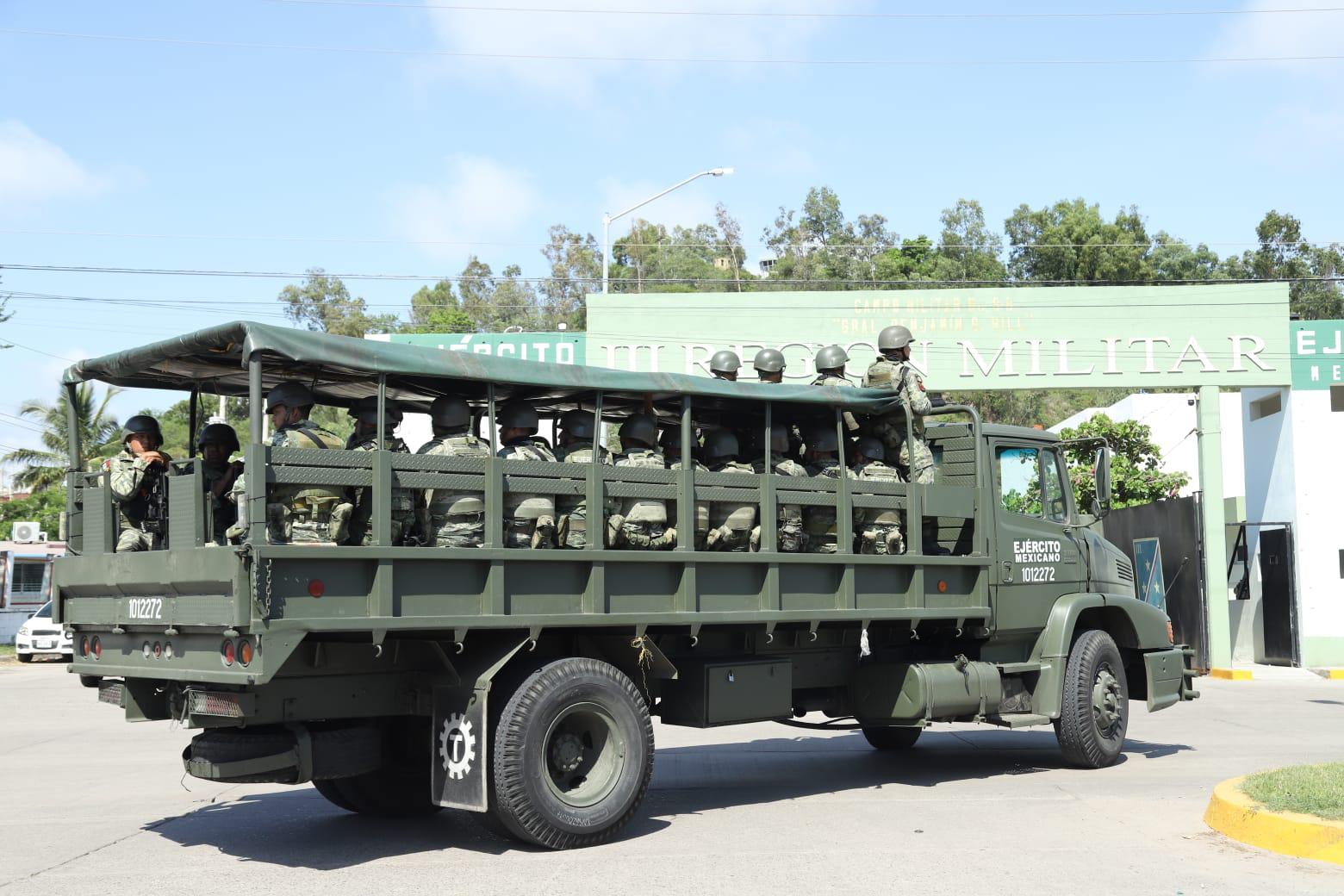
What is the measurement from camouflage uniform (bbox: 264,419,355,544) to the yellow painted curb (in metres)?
4.92

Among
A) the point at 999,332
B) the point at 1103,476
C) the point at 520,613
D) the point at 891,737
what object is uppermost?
the point at 999,332

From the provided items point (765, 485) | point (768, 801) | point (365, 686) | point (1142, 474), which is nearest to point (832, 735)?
point (768, 801)

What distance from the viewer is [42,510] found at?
138 feet

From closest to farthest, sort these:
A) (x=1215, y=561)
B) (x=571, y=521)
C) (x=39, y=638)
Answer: (x=571, y=521) < (x=1215, y=561) < (x=39, y=638)

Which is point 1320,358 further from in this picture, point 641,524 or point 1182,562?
point 641,524

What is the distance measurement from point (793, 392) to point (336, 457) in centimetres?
312

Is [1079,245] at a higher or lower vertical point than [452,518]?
higher

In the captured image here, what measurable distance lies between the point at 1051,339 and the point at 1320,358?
4447 mm

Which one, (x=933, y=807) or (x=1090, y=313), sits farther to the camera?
(x=1090, y=313)

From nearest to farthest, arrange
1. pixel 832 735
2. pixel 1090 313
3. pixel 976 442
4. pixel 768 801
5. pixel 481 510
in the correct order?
pixel 481 510 → pixel 768 801 → pixel 976 442 → pixel 832 735 → pixel 1090 313

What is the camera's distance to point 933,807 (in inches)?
321

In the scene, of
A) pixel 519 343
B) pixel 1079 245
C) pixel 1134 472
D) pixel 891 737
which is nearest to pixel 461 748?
pixel 891 737

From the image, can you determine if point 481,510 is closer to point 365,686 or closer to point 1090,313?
point 365,686

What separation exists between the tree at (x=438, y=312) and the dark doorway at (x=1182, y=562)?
40324 millimetres
